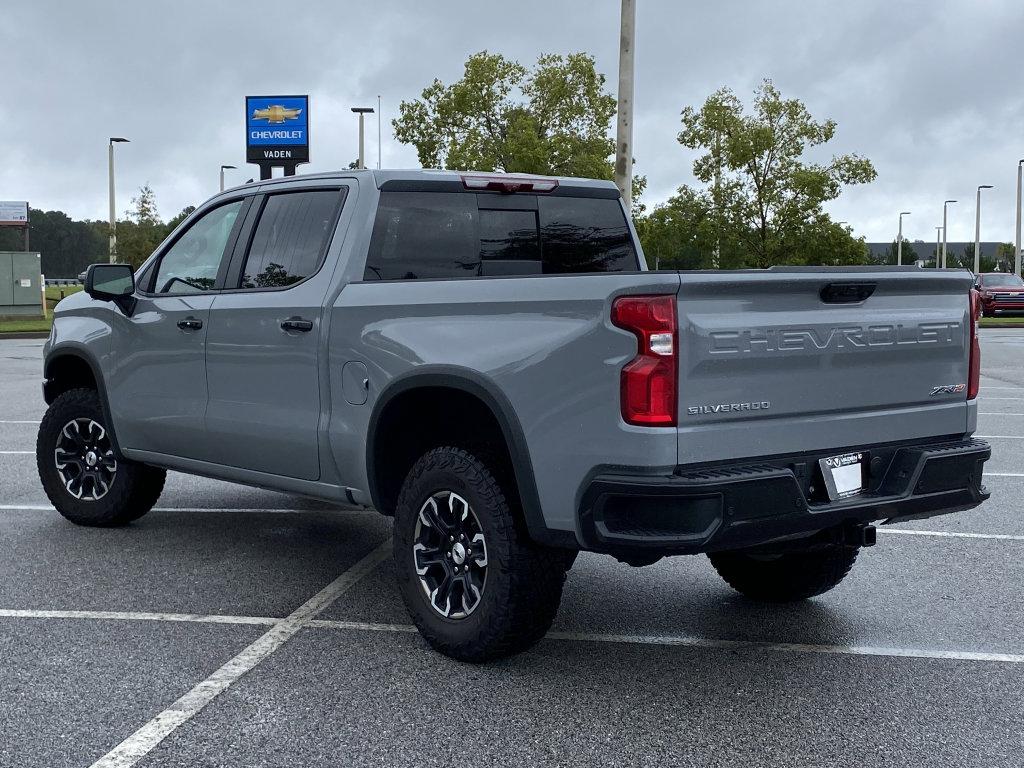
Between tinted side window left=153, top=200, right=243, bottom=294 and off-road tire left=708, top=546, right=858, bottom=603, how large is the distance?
9.43 ft

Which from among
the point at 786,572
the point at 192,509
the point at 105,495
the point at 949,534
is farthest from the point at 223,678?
the point at 949,534

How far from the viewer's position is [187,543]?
21.8 feet

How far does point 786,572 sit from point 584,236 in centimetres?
185

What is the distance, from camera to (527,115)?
45.0 m

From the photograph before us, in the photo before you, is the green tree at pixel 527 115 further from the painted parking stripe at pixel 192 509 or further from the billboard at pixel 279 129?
the painted parking stripe at pixel 192 509

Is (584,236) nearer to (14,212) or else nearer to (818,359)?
(818,359)

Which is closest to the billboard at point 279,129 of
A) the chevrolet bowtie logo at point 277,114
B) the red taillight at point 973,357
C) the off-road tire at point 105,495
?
the chevrolet bowtie logo at point 277,114

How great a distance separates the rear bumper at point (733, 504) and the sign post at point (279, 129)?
111 ft

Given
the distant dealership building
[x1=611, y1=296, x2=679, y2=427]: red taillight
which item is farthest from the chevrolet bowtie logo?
the distant dealership building

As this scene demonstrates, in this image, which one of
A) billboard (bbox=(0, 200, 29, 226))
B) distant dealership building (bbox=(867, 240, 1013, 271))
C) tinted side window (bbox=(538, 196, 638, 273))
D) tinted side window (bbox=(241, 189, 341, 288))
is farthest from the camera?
distant dealership building (bbox=(867, 240, 1013, 271))

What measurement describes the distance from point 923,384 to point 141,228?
51891 millimetres

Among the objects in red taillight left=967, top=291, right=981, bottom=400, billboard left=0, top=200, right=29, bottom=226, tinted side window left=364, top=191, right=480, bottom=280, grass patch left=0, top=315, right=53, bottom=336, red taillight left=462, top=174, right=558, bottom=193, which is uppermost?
billboard left=0, top=200, right=29, bottom=226

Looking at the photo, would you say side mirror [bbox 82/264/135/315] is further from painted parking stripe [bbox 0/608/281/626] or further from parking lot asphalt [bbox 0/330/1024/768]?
painted parking stripe [bbox 0/608/281/626]

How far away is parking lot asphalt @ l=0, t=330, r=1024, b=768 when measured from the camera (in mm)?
3676
